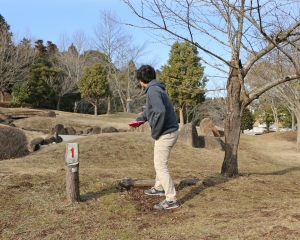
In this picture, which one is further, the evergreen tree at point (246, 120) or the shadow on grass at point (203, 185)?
the evergreen tree at point (246, 120)

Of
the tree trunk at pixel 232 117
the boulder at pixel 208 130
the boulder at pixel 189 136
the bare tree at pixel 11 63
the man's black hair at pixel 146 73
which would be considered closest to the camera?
the man's black hair at pixel 146 73

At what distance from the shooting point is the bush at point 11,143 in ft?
30.4

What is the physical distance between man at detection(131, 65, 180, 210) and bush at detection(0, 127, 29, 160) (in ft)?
21.0

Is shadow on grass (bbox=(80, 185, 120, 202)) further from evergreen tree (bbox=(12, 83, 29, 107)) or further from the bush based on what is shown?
evergreen tree (bbox=(12, 83, 29, 107))

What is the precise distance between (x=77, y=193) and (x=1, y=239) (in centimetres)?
119

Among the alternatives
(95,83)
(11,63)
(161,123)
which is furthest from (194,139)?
(11,63)

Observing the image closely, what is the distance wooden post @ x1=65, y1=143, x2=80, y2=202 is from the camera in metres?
4.55

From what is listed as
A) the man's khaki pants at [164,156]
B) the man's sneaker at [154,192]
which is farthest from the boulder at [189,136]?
the man's khaki pants at [164,156]

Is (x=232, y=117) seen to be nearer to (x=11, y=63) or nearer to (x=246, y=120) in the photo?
(x=246, y=120)

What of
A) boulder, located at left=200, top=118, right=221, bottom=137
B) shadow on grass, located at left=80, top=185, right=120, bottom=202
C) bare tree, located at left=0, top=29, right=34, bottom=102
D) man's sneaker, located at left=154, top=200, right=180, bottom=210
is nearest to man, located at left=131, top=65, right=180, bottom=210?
man's sneaker, located at left=154, top=200, right=180, bottom=210

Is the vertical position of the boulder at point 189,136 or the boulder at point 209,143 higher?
the boulder at point 189,136

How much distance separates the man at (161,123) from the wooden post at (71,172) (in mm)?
1135

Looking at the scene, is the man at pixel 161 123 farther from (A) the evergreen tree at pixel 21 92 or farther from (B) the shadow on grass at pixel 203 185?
(A) the evergreen tree at pixel 21 92

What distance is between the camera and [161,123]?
13.3ft
